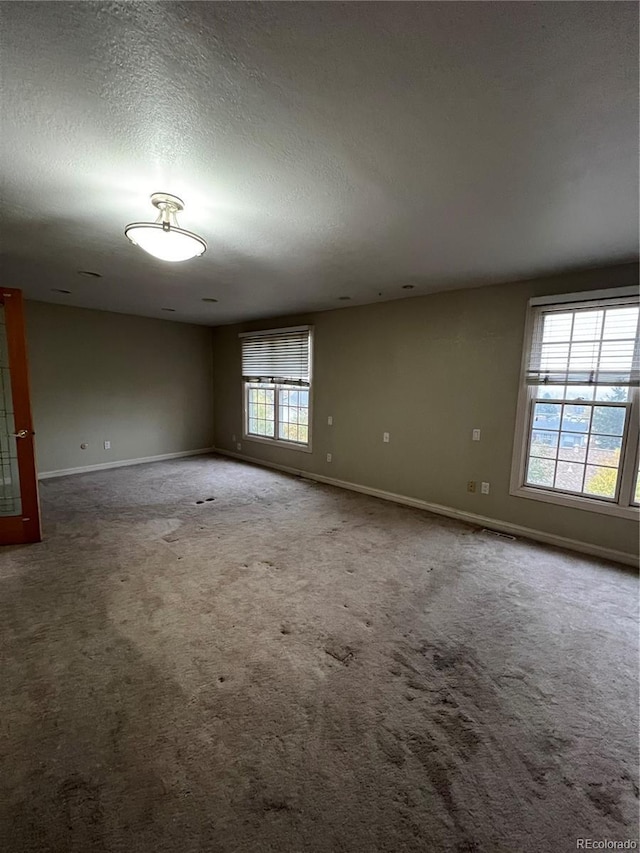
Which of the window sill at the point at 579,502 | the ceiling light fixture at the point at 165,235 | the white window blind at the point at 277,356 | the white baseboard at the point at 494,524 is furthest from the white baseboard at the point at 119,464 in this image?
the window sill at the point at 579,502

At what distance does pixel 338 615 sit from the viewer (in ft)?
7.79

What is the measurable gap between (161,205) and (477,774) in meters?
3.22

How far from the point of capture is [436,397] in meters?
4.18

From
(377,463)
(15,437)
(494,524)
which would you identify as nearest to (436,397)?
(377,463)

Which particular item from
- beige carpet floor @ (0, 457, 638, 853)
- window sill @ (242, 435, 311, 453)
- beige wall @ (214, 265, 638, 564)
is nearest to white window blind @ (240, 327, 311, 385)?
beige wall @ (214, 265, 638, 564)

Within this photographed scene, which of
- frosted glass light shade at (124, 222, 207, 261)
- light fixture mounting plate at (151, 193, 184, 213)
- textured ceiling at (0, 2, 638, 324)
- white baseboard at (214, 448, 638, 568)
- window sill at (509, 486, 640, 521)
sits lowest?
white baseboard at (214, 448, 638, 568)

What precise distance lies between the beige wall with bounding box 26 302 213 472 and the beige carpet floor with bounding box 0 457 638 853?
2.75m

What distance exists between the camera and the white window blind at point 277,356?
216 inches

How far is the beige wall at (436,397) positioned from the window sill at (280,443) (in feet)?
0.42

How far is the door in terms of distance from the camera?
123 inches

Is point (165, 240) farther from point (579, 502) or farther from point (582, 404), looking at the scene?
point (579, 502)

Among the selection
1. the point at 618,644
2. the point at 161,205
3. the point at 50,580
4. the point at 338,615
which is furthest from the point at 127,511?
the point at 618,644

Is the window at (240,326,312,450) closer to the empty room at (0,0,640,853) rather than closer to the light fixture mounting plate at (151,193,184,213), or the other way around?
the empty room at (0,0,640,853)

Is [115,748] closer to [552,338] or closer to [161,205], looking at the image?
[161,205]
